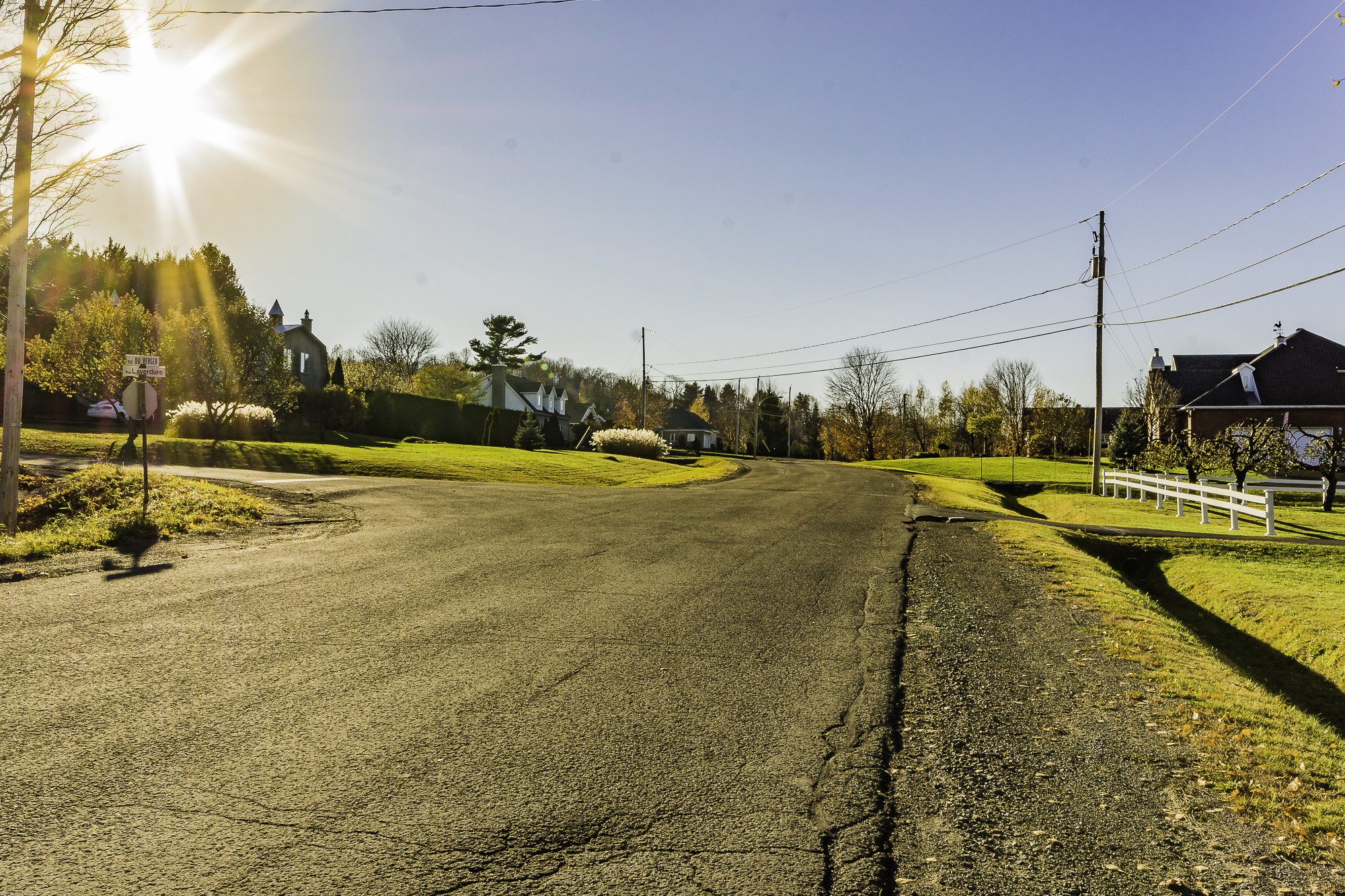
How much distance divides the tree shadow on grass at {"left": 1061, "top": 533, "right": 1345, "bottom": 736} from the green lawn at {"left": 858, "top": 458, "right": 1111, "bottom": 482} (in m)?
20.5

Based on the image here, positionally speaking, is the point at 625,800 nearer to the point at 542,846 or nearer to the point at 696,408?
the point at 542,846

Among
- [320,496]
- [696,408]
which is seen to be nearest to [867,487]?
[320,496]

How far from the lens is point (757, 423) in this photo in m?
74.9

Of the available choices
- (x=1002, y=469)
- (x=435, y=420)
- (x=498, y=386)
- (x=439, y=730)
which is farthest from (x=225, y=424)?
(x=1002, y=469)

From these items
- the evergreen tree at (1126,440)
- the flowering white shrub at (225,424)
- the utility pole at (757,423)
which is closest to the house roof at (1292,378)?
the evergreen tree at (1126,440)

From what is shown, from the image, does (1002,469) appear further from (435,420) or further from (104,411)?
(104,411)

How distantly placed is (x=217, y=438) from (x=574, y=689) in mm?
33374

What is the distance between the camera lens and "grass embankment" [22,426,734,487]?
77.3ft

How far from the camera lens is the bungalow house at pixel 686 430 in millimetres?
97375

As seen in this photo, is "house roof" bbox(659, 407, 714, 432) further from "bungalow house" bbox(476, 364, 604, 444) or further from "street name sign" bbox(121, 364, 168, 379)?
"street name sign" bbox(121, 364, 168, 379)

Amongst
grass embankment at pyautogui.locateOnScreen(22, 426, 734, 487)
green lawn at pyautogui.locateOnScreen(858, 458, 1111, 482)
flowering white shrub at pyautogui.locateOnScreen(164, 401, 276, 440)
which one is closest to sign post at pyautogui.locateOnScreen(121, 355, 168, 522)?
grass embankment at pyautogui.locateOnScreen(22, 426, 734, 487)

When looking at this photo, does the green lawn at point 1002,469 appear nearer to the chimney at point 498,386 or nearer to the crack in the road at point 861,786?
the crack in the road at point 861,786

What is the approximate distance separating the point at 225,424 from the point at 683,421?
229 ft

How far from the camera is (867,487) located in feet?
92.7
